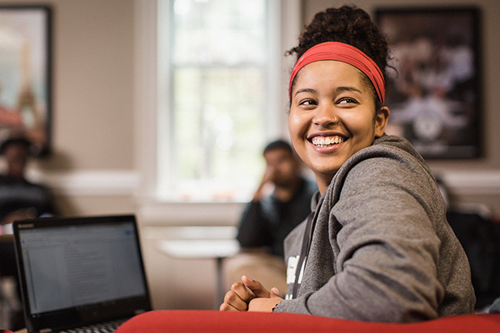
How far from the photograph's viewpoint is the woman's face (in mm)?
777

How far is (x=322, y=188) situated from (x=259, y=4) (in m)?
3.18

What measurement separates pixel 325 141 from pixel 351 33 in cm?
23

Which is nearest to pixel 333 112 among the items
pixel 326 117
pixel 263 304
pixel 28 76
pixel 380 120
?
pixel 326 117

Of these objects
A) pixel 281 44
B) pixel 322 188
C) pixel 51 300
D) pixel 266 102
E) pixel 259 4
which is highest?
pixel 259 4

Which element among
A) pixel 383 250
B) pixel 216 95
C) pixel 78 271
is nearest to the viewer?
pixel 383 250

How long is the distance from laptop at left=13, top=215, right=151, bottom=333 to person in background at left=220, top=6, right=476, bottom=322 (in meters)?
0.36

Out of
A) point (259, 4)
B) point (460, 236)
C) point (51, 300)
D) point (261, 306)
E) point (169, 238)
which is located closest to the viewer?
point (261, 306)

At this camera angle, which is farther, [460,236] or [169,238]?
[169,238]

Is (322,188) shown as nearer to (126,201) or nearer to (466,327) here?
(466,327)

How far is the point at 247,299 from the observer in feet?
2.89

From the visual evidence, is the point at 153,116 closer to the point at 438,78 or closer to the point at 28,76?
the point at 28,76

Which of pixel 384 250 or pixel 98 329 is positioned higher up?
pixel 384 250

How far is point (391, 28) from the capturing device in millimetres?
3555

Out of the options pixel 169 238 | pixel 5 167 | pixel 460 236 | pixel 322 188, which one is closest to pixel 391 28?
pixel 460 236
